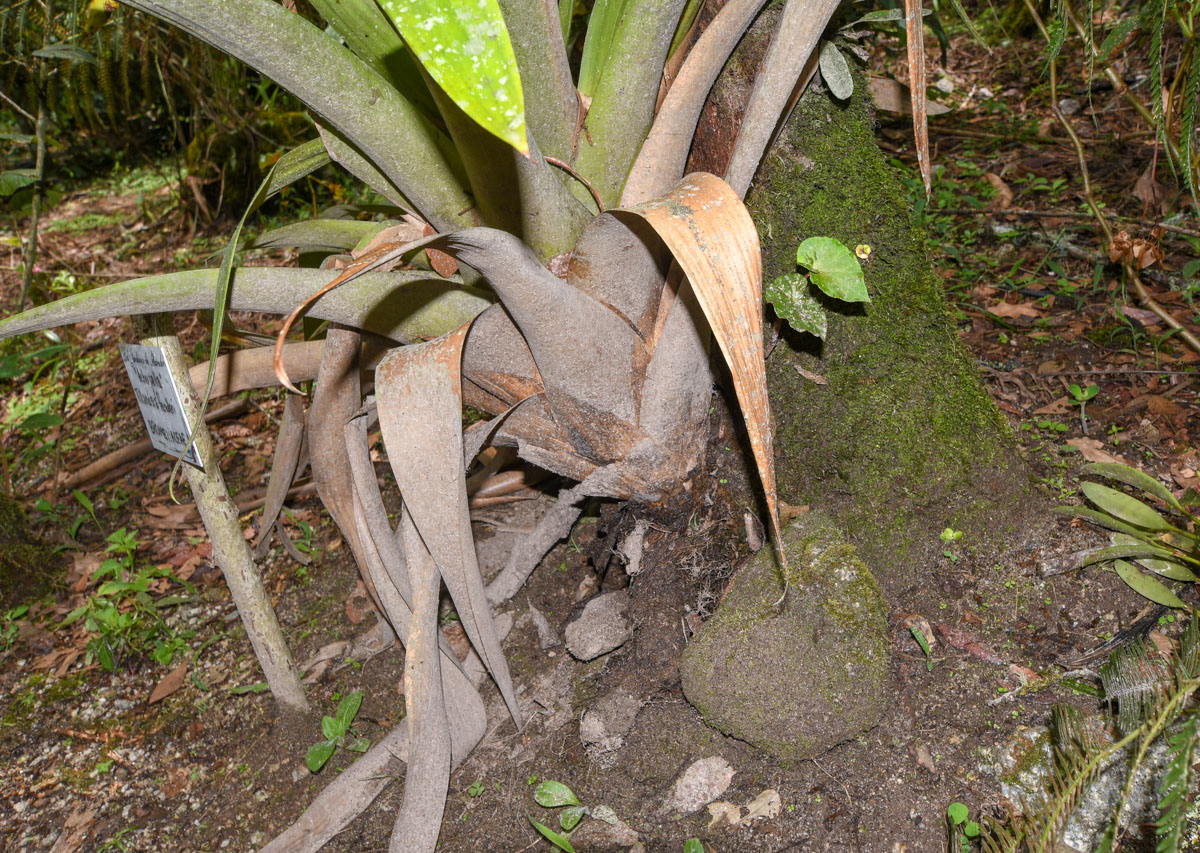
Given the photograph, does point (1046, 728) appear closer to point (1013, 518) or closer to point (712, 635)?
point (1013, 518)

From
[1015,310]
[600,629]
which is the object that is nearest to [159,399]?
[600,629]

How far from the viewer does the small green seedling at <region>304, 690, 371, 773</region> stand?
1.42 meters

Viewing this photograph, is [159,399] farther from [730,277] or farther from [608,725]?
[730,277]

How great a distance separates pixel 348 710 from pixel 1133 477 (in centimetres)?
148

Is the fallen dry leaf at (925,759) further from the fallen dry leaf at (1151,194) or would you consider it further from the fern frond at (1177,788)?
the fallen dry leaf at (1151,194)

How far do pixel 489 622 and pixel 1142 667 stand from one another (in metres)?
0.87

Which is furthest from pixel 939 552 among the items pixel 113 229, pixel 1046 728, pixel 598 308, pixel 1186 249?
pixel 113 229

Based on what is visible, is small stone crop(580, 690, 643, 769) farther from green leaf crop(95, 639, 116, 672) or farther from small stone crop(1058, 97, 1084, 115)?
small stone crop(1058, 97, 1084, 115)

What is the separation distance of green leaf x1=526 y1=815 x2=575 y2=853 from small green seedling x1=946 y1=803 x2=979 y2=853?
530 mm

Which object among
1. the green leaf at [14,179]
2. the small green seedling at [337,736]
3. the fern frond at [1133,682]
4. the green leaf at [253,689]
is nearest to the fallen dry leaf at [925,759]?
the fern frond at [1133,682]

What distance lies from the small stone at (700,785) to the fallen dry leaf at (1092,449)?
2.83 feet

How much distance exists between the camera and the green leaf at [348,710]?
57.8 inches

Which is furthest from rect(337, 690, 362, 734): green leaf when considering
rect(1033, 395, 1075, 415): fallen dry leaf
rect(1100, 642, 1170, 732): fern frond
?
rect(1033, 395, 1075, 415): fallen dry leaf

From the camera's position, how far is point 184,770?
151cm
